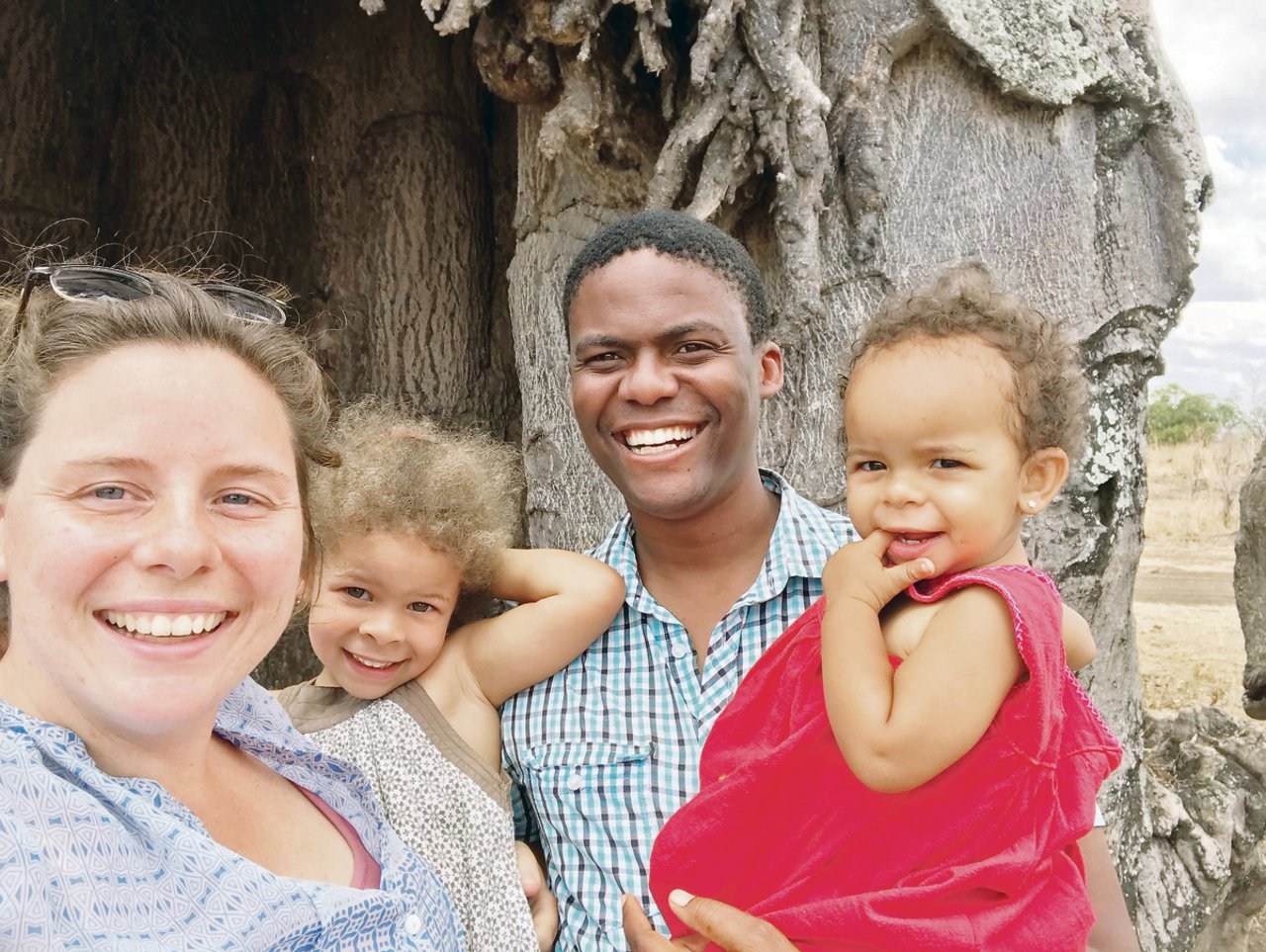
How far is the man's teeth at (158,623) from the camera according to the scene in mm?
1061

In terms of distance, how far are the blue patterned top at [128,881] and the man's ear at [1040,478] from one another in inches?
39.4

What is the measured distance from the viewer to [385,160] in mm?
3506

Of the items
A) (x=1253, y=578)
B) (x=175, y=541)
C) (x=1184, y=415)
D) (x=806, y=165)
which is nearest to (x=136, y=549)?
(x=175, y=541)

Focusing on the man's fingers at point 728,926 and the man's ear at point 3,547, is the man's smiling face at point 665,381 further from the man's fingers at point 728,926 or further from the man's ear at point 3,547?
the man's ear at point 3,547

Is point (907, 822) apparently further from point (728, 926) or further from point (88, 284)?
point (88, 284)

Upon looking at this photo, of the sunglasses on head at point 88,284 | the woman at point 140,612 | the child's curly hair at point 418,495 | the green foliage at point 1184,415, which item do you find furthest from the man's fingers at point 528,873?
the green foliage at point 1184,415

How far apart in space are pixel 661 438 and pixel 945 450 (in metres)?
0.62

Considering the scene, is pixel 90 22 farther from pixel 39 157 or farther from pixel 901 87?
pixel 901 87

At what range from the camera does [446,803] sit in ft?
5.64

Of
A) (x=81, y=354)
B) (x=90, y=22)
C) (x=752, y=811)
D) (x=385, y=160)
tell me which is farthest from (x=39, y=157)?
(x=752, y=811)

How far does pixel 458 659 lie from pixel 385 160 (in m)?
2.13

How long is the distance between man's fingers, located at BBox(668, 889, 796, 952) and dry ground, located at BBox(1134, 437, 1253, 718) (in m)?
5.20

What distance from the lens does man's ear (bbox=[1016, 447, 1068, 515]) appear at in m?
1.53

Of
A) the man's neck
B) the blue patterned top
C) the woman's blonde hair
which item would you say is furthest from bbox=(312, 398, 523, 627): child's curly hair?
the blue patterned top
